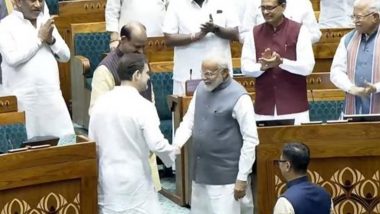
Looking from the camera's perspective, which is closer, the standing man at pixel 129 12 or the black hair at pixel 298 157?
the black hair at pixel 298 157

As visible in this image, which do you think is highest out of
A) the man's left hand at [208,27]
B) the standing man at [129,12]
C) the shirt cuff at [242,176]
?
the standing man at [129,12]

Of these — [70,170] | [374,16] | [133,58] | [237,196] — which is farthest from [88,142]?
[374,16]

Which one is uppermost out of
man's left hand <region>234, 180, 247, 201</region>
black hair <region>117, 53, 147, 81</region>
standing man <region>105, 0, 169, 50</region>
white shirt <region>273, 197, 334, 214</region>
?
standing man <region>105, 0, 169, 50</region>

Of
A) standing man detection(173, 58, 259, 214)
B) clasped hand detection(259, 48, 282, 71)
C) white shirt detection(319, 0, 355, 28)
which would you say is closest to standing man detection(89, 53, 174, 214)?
standing man detection(173, 58, 259, 214)

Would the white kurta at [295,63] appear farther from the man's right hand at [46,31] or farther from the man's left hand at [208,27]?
the man's right hand at [46,31]

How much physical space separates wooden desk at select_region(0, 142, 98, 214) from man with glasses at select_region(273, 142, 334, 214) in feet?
3.16

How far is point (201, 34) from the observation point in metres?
6.08

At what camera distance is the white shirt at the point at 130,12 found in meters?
6.65

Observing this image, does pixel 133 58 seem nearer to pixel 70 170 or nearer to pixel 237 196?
pixel 70 170

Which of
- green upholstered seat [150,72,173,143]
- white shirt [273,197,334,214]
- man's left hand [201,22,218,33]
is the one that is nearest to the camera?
white shirt [273,197,334,214]

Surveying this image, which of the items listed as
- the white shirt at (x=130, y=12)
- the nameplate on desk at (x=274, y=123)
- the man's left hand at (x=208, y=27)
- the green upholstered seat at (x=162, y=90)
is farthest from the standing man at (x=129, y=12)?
the nameplate on desk at (x=274, y=123)

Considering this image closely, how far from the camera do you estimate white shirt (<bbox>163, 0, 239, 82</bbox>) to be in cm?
618

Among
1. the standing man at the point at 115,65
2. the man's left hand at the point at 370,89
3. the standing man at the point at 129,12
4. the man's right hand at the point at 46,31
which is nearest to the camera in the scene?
the standing man at the point at 115,65

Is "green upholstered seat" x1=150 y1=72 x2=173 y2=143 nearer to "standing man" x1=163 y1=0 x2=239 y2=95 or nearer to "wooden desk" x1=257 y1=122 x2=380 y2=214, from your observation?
"standing man" x1=163 y1=0 x2=239 y2=95
